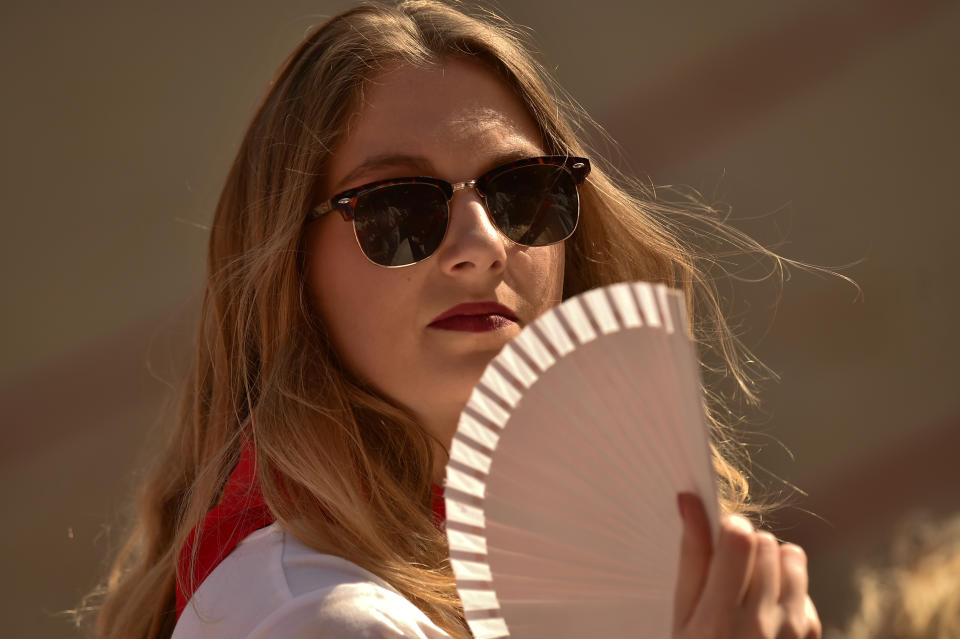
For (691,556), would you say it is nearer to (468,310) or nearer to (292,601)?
(292,601)

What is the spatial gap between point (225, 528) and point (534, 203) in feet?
2.35

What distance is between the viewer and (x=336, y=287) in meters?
1.67

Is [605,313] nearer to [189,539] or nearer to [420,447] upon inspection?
[420,447]

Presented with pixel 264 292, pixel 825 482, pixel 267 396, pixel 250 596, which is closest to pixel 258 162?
pixel 264 292

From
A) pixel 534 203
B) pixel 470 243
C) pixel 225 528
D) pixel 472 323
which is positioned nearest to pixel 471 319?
pixel 472 323

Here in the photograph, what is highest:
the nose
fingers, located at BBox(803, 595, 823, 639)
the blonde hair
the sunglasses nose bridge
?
the sunglasses nose bridge

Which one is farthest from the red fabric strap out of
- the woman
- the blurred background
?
the blurred background

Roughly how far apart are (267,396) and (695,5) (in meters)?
2.07

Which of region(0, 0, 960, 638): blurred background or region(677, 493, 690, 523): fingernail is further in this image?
region(0, 0, 960, 638): blurred background

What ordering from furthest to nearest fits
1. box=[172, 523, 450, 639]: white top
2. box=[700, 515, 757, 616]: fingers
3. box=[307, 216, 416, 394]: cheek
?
box=[307, 216, 416, 394]: cheek, box=[172, 523, 450, 639]: white top, box=[700, 515, 757, 616]: fingers

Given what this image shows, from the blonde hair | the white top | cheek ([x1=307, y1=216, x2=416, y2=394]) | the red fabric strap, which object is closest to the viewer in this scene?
the white top

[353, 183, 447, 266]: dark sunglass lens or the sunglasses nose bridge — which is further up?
Answer: the sunglasses nose bridge

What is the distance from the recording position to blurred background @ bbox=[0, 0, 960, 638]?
2.99 m

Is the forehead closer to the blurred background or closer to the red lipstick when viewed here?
the red lipstick
